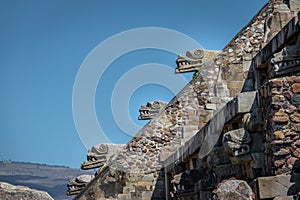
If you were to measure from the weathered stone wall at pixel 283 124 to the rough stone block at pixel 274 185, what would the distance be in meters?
0.12

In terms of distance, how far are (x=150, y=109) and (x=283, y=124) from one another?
15.5 metres

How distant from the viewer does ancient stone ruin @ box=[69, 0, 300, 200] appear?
5605 millimetres

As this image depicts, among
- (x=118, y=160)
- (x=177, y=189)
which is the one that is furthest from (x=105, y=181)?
(x=177, y=189)

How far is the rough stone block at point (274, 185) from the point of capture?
5406 millimetres

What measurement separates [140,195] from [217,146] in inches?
256

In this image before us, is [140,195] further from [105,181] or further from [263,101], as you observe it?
[263,101]

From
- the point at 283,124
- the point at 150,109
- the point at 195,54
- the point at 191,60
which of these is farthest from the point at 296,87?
the point at 150,109

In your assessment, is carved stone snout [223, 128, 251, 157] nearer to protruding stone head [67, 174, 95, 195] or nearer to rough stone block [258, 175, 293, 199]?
rough stone block [258, 175, 293, 199]

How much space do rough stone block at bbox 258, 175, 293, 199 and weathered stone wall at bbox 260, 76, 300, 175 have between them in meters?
0.12

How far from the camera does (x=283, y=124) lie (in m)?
5.64

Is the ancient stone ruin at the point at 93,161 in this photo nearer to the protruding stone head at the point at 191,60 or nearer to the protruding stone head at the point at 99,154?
the protruding stone head at the point at 99,154

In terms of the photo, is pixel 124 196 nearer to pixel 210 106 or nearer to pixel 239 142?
pixel 210 106

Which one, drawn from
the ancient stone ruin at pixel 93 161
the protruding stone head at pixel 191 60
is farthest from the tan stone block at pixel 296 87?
the ancient stone ruin at pixel 93 161

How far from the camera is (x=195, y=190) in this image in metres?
8.34
